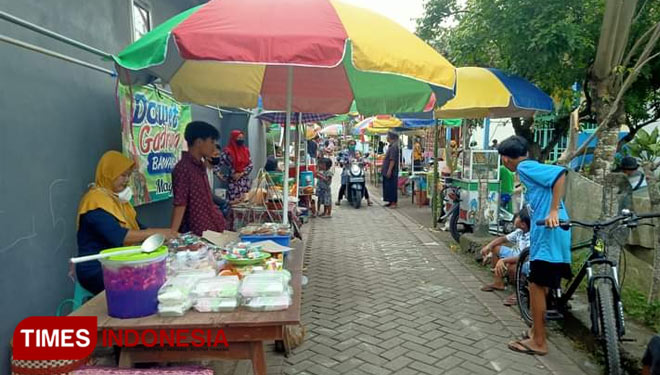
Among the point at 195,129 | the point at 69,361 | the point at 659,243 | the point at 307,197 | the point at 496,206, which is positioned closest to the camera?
the point at 69,361

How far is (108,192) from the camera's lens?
300 centimetres

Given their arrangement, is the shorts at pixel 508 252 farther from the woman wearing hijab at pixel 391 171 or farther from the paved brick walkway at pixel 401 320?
the woman wearing hijab at pixel 391 171

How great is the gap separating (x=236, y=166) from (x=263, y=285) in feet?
15.6

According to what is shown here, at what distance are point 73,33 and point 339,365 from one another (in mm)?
3251

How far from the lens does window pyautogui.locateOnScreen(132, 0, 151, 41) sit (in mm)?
4707

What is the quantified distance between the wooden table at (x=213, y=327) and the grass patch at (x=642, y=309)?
3.32 meters

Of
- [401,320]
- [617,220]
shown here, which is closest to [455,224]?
[401,320]

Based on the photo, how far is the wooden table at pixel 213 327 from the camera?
2.06 metres

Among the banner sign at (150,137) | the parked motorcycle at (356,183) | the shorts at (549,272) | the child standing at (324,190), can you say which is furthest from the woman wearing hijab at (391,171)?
the shorts at (549,272)

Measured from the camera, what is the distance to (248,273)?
2.57 m

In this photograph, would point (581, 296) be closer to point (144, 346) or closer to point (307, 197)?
point (144, 346)

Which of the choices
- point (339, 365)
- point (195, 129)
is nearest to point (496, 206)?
point (339, 365)

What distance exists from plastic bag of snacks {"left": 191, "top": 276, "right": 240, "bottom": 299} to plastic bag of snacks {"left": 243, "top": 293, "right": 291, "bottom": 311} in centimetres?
9

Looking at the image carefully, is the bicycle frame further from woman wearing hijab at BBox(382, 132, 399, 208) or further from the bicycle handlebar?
woman wearing hijab at BBox(382, 132, 399, 208)
